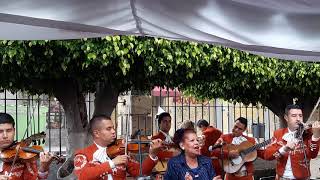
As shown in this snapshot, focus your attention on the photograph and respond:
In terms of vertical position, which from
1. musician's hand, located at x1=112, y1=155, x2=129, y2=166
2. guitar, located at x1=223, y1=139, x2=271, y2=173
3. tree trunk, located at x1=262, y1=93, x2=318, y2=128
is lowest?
guitar, located at x1=223, y1=139, x2=271, y2=173

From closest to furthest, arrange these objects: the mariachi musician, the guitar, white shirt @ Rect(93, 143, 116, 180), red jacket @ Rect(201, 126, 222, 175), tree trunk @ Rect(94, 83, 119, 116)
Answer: white shirt @ Rect(93, 143, 116, 180)
the mariachi musician
the guitar
red jacket @ Rect(201, 126, 222, 175)
tree trunk @ Rect(94, 83, 119, 116)

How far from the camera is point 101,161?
406 cm

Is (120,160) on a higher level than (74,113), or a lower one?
lower

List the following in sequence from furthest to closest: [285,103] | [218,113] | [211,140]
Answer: [218,113], [285,103], [211,140]

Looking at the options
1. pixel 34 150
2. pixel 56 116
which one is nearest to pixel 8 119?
pixel 34 150

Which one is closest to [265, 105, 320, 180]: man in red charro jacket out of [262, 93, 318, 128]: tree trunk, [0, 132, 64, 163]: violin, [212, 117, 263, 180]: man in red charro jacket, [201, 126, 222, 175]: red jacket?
[212, 117, 263, 180]: man in red charro jacket

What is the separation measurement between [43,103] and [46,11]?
474 inches

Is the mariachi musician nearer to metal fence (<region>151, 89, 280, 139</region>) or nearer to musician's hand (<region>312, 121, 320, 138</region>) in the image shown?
musician's hand (<region>312, 121, 320, 138</region>)

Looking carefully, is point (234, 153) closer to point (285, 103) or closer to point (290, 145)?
point (290, 145)

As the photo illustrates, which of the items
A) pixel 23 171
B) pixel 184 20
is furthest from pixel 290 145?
pixel 23 171

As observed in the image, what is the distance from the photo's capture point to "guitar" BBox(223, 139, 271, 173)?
6.56m

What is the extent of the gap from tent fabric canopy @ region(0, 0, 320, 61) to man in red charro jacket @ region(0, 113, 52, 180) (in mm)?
837

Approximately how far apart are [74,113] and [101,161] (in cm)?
354

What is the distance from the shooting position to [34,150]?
14.7 feet
